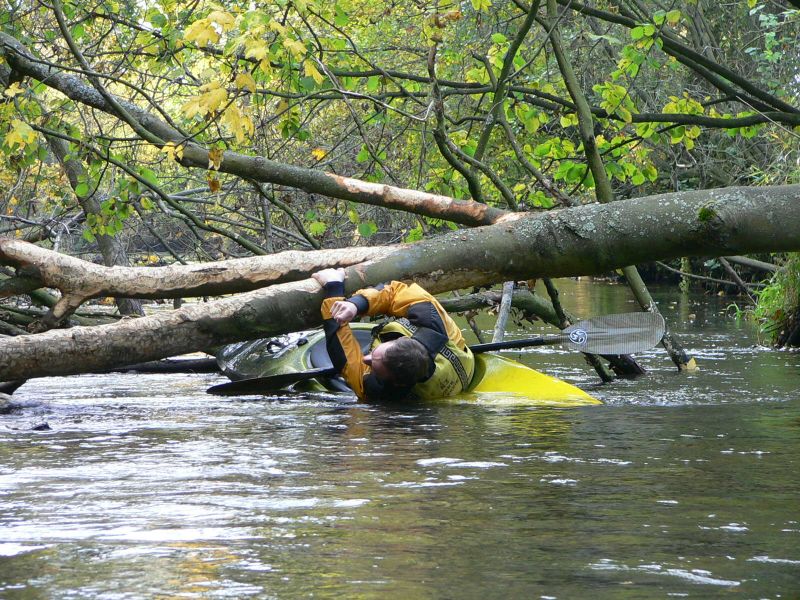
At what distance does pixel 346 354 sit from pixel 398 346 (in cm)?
48

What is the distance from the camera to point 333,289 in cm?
633

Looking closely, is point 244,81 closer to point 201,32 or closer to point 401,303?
point 201,32

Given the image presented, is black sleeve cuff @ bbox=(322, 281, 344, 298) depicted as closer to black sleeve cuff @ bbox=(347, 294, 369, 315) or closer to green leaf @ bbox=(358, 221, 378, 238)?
black sleeve cuff @ bbox=(347, 294, 369, 315)

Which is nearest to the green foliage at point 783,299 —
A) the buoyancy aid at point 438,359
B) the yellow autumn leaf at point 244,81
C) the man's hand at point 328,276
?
the buoyancy aid at point 438,359

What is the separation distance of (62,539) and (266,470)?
138 cm

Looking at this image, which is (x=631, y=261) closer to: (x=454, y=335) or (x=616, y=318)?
(x=454, y=335)

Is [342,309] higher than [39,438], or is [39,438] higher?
[342,309]

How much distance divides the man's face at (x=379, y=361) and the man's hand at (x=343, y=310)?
0.72 metres

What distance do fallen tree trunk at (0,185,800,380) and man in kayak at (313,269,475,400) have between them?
12cm

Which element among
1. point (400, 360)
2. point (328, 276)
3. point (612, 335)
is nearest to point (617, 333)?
point (612, 335)

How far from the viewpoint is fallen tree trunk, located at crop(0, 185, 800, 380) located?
5898mm

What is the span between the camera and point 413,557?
11.0ft

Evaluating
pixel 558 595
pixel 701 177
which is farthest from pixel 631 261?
pixel 701 177

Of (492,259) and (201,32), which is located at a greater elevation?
(201,32)
